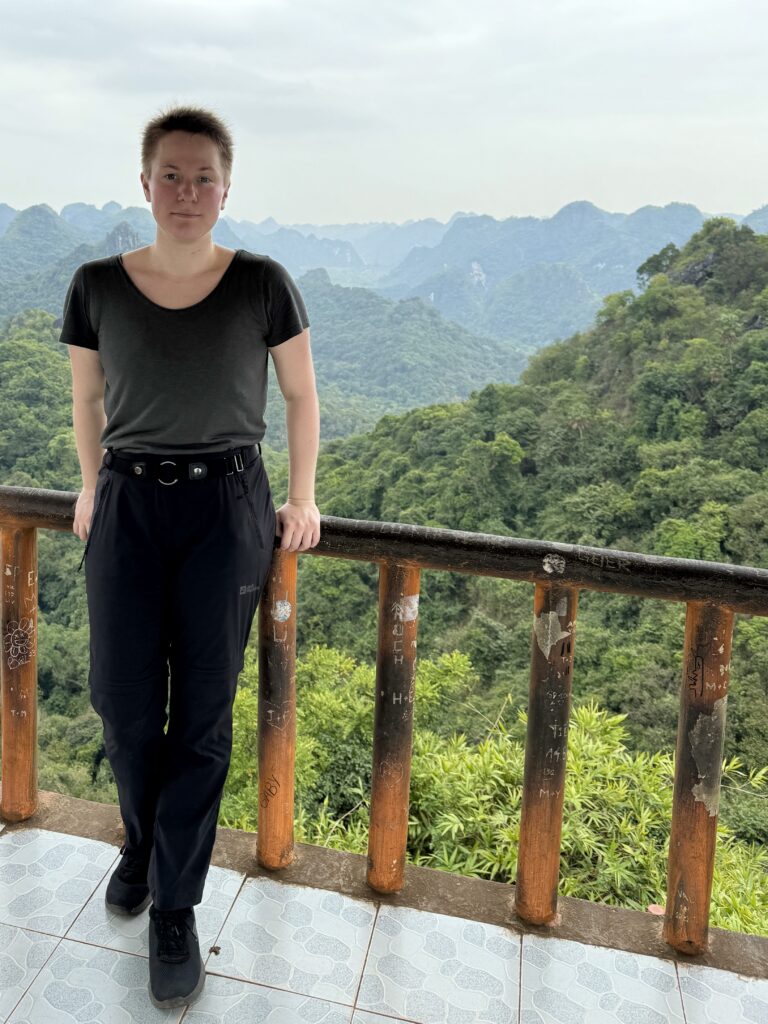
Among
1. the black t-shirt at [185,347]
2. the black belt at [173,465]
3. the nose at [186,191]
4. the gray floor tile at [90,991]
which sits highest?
the nose at [186,191]

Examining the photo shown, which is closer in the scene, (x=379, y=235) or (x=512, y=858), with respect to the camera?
(x=512, y=858)

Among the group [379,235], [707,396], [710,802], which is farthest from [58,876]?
[379,235]

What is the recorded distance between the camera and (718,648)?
4.36ft

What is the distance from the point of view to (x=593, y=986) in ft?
4.30

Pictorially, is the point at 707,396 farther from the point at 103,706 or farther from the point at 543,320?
the point at 543,320

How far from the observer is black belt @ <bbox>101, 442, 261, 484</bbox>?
1202 millimetres

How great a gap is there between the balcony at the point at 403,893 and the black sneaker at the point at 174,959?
2cm

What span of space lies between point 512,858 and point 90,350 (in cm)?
168

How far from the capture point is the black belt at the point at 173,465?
1202mm

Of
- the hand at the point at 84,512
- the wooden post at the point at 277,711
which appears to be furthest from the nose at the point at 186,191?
the wooden post at the point at 277,711

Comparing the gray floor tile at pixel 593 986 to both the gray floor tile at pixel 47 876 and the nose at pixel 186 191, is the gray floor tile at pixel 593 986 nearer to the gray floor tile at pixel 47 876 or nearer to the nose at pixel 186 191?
the gray floor tile at pixel 47 876

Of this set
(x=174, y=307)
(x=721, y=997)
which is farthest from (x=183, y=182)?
(x=721, y=997)

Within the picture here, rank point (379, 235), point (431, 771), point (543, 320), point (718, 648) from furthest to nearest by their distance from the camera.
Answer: point (379, 235)
point (543, 320)
point (431, 771)
point (718, 648)

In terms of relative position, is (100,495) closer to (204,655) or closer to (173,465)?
(173,465)
